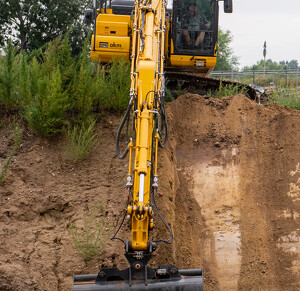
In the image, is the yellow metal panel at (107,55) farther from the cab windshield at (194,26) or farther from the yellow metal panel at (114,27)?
the cab windshield at (194,26)

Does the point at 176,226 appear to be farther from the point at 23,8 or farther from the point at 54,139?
the point at 23,8

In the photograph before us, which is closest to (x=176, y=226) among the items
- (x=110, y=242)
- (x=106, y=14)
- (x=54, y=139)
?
(x=110, y=242)

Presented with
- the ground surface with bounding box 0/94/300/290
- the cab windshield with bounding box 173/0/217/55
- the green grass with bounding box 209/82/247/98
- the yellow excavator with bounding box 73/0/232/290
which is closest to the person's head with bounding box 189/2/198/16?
the cab windshield with bounding box 173/0/217/55

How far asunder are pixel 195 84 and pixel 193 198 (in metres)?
4.38

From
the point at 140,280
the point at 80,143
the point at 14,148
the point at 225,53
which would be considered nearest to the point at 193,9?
the point at 80,143

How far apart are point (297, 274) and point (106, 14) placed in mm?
6858

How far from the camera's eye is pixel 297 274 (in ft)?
28.5

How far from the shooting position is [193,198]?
9.57 meters

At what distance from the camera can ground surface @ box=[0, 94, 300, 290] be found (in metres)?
7.31

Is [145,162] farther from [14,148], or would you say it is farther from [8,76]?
[8,76]

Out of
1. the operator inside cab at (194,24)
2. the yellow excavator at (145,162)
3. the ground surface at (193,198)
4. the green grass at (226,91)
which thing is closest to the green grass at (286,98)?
the green grass at (226,91)

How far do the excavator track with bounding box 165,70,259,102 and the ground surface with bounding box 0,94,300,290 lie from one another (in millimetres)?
1853

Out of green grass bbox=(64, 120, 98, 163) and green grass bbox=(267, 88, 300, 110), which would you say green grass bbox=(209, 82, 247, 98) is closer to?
green grass bbox=(267, 88, 300, 110)

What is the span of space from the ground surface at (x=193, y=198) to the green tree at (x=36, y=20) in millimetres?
16417
